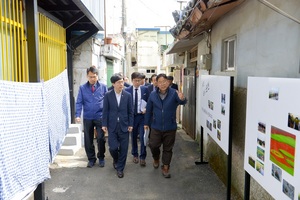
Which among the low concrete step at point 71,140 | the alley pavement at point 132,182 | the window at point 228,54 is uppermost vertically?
the window at point 228,54

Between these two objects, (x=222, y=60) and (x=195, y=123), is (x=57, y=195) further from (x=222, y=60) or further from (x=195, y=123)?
(x=195, y=123)

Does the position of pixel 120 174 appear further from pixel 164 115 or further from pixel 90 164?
pixel 164 115

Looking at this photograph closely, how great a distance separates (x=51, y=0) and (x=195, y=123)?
510cm

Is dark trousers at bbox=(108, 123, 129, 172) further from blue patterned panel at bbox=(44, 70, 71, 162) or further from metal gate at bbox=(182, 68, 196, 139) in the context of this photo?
metal gate at bbox=(182, 68, 196, 139)

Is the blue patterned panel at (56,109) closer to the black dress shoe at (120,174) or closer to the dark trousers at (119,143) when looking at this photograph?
the dark trousers at (119,143)

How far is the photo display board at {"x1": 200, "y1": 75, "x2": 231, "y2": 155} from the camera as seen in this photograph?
3973 mm

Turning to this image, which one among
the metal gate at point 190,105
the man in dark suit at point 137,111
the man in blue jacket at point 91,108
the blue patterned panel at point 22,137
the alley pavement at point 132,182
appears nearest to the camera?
the blue patterned panel at point 22,137

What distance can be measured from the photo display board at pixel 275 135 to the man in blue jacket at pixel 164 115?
227 cm

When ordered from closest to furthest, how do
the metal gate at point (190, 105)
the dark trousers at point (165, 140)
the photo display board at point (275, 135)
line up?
the photo display board at point (275, 135) < the dark trousers at point (165, 140) < the metal gate at point (190, 105)

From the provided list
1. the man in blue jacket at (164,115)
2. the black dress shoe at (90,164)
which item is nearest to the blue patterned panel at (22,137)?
the man in blue jacket at (164,115)

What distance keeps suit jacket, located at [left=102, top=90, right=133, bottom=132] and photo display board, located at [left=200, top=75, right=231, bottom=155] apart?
4.97ft

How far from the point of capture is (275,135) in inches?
98.7

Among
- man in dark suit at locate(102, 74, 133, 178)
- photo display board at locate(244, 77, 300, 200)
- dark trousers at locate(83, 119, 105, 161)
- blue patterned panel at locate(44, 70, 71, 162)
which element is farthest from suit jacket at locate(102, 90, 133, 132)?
photo display board at locate(244, 77, 300, 200)

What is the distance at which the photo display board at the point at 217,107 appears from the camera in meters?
3.97
